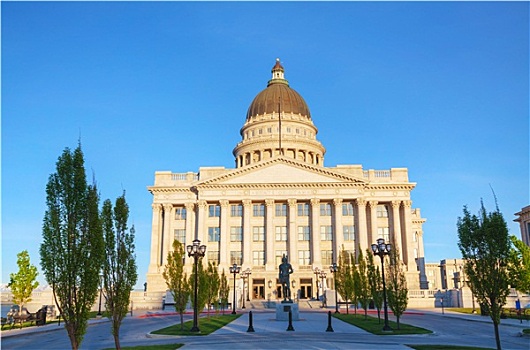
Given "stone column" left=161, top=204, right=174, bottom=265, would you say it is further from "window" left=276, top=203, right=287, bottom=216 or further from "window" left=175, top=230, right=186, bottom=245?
"window" left=276, top=203, right=287, bottom=216

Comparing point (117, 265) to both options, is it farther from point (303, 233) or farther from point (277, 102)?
point (277, 102)

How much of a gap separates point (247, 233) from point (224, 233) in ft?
12.0

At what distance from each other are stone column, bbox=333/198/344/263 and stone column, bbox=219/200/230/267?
1681 centimetres

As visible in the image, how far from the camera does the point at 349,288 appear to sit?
44.3 m

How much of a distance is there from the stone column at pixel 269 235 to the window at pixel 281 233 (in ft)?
4.78

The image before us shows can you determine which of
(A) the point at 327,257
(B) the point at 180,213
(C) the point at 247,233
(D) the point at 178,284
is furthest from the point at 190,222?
(D) the point at 178,284

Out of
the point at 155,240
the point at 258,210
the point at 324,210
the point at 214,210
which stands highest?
the point at 214,210

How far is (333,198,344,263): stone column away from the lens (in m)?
77.1

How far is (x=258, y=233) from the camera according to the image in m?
79.6

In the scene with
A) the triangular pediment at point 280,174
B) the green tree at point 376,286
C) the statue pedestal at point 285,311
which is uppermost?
the triangular pediment at point 280,174

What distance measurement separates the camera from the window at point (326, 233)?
7894cm

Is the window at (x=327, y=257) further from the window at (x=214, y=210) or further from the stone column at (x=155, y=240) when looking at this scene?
the stone column at (x=155, y=240)

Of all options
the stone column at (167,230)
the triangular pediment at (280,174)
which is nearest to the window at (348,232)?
the triangular pediment at (280,174)

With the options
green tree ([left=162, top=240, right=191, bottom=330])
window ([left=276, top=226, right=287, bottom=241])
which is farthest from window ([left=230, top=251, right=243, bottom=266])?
green tree ([left=162, top=240, right=191, bottom=330])
